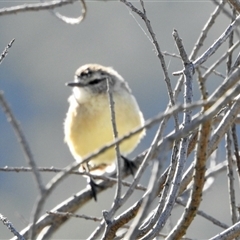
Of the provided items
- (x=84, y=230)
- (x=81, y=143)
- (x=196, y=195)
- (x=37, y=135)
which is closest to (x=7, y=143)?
(x=37, y=135)

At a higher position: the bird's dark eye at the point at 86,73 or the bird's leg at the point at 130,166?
the bird's dark eye at the point at 86,73

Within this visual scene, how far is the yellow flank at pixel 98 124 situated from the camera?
5371 mm

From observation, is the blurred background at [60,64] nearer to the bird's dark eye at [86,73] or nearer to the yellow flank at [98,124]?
the bird's dark eye at [86,73]

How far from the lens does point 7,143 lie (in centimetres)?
2188

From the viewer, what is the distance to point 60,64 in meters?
25.2

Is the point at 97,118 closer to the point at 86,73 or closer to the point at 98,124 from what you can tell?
the point at 98,124

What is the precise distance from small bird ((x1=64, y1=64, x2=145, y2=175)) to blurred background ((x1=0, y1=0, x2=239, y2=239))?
40.9 feet

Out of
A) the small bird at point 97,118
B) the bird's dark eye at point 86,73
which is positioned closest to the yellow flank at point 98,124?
the small bird at point 97,118

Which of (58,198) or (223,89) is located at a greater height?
(58,198)

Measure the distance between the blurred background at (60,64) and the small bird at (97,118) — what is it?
12465 mm

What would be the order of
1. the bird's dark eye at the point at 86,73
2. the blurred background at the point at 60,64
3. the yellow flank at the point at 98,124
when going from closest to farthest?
the yellow flank at the point at 98,124 → the bird's dark eye at the point at 86,73 → the blurred background at the point at 60,64

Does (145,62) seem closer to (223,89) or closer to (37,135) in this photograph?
(37,135)

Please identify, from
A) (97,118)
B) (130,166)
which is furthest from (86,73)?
(130,166)

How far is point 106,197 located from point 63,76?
7.28m
